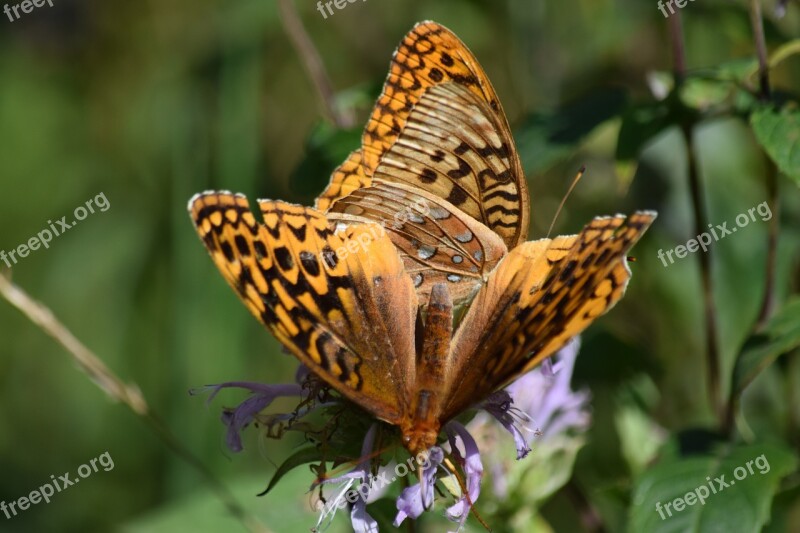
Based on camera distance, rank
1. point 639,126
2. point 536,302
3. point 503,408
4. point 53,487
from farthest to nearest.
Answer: point 53,487 < point 639,126 < point 503,408 < point 536,302

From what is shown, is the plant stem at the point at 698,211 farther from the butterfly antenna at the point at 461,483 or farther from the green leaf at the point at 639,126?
the butterfly antenna at the point at 461,483

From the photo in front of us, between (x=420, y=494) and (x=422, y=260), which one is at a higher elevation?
(x=422, y=260)

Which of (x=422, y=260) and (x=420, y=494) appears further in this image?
(x=422, y=260)

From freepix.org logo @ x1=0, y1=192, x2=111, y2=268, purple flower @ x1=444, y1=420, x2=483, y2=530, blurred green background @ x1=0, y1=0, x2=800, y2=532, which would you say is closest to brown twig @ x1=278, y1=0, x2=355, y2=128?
blurred green background @ x1=0, y1=0, x2=800, y2=532

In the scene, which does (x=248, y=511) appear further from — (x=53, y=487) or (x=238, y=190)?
(x=53, y=487)

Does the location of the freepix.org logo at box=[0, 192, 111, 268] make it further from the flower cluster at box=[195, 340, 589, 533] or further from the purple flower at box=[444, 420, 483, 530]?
the purple flower at box=[444, 420, 483, 530]

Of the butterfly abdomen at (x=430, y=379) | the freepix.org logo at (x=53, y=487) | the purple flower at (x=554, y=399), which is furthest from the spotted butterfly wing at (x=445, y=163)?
the freepix.org logo at (x=53, y=487)

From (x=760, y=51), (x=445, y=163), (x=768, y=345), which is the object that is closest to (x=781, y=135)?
(x=760, y=51)
